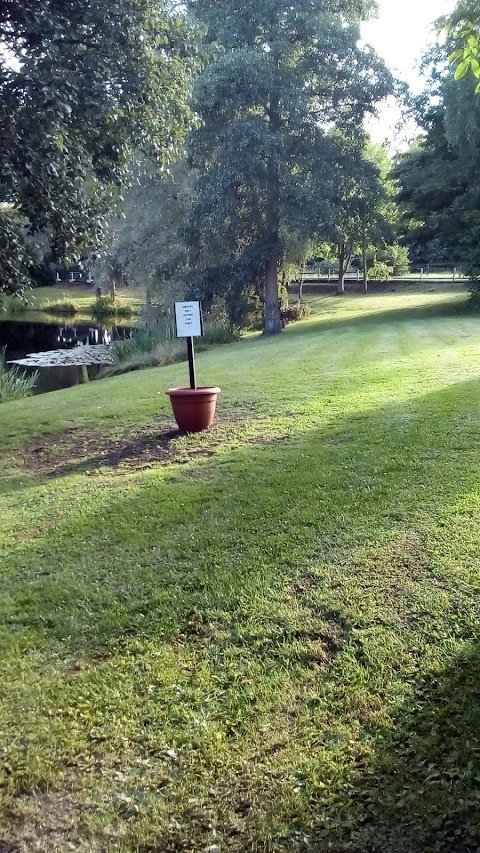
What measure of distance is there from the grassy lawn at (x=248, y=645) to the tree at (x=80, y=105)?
2968 millimetres

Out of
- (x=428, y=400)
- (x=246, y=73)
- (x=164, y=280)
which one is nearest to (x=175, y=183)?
(x=164, y=280)

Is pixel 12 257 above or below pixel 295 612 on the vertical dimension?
above

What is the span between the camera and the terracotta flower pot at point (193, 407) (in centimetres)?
707

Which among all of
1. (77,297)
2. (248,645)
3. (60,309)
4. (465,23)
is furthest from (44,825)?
(77,297)

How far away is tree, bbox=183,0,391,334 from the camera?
19625mm

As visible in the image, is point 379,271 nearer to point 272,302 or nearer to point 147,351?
point 272,302

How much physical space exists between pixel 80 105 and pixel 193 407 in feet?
11.3

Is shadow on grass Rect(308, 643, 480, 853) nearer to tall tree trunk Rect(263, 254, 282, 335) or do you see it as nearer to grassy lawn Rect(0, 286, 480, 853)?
grassy lawn Rect(0, 286, 480, 853)

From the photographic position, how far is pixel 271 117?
21.1 meters

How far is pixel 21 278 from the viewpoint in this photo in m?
7.85

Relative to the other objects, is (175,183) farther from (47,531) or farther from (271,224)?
(47,531)

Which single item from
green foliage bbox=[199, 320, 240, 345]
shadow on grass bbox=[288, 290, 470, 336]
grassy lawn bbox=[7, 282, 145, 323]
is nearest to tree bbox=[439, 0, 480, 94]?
green foliage bbox=[199, 320, 240, 345]

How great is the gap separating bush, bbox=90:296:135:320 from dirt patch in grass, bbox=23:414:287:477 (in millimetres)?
33603

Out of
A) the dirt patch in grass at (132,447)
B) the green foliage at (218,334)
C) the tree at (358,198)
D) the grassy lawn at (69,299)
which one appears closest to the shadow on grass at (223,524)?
the dirt patch in grass at (132,447)
